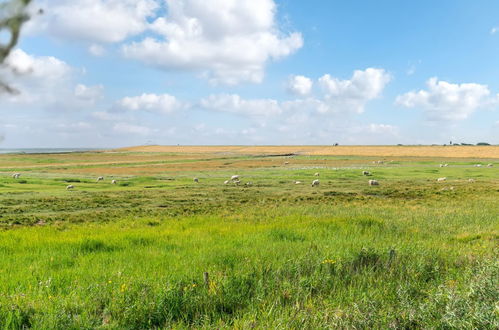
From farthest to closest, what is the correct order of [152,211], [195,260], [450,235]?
1. [152,211]
2. [450,235]
3. [195,260]

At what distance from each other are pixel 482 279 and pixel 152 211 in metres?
16.6

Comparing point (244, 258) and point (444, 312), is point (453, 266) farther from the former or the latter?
point (244, 258)

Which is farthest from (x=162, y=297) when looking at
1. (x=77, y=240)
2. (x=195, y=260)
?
(x=77, y=240)

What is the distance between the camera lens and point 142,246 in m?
10.9

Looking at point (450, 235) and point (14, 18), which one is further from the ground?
point (14, 18)

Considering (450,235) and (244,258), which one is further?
(450,235)

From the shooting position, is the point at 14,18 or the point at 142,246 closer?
the point at 14,18

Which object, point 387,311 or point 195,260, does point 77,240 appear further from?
point 387,311

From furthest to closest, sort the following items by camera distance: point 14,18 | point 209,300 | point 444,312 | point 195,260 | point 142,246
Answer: point 142,246
point 195,260
point 209,300
point 444,312
point 14,18

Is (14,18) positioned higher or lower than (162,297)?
higher

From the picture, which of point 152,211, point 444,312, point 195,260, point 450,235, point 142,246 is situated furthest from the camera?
point 152,211

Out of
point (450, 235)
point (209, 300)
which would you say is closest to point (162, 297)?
point (209, 300)

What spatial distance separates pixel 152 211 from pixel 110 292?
1386cm

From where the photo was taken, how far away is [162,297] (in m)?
6.66
